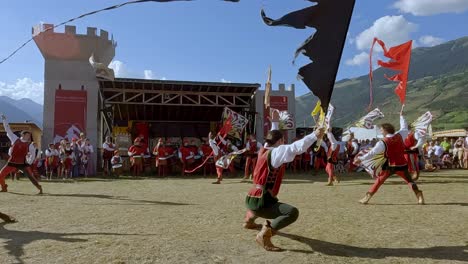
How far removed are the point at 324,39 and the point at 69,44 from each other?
58.3ft

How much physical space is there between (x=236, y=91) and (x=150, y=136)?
6.72m

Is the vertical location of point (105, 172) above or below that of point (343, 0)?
below

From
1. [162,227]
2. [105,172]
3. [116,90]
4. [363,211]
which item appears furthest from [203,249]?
[116,90]

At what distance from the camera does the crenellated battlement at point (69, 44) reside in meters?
19.5

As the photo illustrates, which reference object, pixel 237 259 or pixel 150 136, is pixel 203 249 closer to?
pixel 237 259

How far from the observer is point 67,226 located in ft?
20.3

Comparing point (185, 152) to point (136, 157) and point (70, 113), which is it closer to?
point (136, 157)

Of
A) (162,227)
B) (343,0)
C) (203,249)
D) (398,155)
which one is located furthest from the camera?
(398,155)

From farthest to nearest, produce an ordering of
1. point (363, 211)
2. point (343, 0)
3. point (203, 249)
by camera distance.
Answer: point (363, 211) < point (203, 249) < point (343, 0)

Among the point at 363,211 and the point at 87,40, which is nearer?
the point at 363,211

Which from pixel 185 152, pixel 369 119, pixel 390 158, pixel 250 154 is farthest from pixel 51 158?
pixel 390 158

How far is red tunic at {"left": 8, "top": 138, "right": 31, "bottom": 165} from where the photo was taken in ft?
34.2

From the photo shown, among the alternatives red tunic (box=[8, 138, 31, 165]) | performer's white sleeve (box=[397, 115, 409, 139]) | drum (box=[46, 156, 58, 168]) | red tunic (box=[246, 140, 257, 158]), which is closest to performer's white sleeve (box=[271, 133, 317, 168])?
performer's white sleeve (box=[397, 115, 409, 139])

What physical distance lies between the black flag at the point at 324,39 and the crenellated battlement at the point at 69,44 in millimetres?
17018
